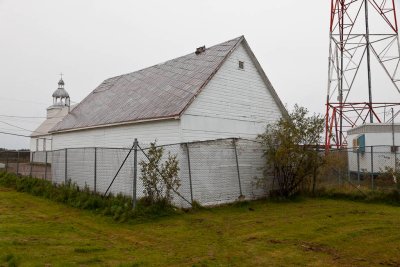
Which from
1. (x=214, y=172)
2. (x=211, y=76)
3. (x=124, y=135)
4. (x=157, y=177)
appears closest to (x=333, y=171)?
(x=214, y=172)

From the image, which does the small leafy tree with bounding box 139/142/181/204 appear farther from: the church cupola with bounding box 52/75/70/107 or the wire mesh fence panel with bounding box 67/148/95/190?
the church cupola with bounding box 52/75/70/107

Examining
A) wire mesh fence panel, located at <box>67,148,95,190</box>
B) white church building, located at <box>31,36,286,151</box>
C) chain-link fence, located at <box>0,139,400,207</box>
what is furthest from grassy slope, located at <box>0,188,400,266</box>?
white church building, located at <box>31,36,286,151</box>

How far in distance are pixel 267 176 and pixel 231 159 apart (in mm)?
2506

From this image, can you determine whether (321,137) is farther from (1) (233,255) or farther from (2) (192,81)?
(1) (233,255)

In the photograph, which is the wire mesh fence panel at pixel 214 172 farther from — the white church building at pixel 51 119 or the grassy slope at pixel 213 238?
the white church building at pixel 51 119

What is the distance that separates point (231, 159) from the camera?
15.8 meters

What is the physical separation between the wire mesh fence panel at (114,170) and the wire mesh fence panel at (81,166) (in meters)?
0.67

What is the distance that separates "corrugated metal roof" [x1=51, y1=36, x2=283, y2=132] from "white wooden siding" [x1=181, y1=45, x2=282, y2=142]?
1.69ft

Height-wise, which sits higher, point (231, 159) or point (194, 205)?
point (231, 159)

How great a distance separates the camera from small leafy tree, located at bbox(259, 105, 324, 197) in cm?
1599

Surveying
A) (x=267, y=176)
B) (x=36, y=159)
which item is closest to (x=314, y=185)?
(x=267, y=176)

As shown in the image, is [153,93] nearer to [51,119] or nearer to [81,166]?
[81,166]

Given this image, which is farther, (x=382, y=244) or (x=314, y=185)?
(x=314, y=185)

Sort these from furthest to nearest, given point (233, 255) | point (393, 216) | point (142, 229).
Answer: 1. point (393, 216)
2. point (142, 229)
3. point (233, 255)
